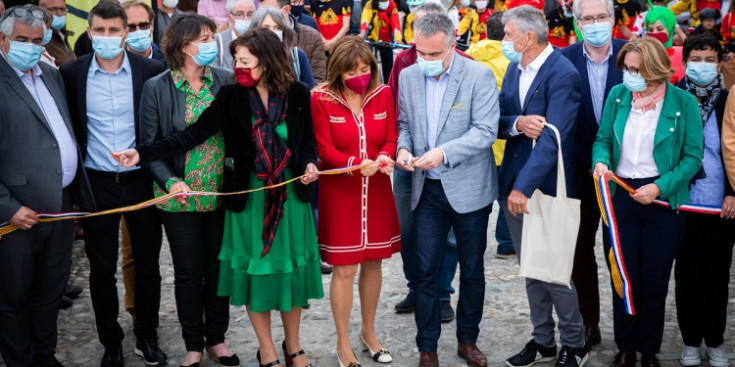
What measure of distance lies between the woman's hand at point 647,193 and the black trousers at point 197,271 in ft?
8.13

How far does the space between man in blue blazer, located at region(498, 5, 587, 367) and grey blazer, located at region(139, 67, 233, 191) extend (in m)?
1.98

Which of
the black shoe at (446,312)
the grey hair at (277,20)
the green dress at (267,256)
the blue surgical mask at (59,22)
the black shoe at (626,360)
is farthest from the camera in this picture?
the blue surgical mask at (59,22)

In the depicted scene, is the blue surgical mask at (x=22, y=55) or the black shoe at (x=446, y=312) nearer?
the blue surgical mask at (x=22, y=55)

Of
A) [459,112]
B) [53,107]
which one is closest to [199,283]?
[53,107]

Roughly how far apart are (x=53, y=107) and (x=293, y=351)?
2.07 metres

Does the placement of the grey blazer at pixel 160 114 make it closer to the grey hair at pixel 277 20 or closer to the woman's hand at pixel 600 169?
the grey hair at pixel 277 20

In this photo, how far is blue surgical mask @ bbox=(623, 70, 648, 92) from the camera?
4715 mm

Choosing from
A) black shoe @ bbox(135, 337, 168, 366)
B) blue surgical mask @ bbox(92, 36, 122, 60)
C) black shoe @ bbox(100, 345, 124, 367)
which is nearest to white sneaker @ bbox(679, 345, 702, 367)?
black shoe @ bbox(135, 337, 168, 366)

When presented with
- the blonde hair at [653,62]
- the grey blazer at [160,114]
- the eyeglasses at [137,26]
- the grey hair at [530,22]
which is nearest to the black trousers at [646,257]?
the blonde hair at [653,62]

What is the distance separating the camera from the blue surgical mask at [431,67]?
4.88m

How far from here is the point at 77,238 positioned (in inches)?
323

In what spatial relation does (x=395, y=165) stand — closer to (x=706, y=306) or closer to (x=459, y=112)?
(x=459, y=112)

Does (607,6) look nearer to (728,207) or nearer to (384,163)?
(728,207)

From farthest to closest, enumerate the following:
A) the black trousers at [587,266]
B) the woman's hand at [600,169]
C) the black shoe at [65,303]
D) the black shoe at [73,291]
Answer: the black shoe at [73,291] → the black shoe at [65,303] → the black trousers at [587,266] → the woman's hand at [600,169]
